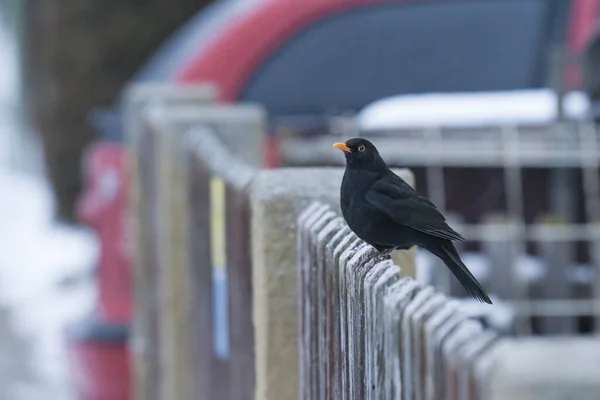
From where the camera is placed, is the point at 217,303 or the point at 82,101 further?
the point at 82,101

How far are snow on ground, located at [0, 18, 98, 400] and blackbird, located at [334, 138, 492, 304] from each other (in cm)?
647

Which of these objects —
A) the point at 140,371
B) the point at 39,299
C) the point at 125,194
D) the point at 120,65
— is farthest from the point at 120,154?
the point at 120,65

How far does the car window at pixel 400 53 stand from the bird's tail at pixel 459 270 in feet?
18.3

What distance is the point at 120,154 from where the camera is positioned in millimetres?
8586

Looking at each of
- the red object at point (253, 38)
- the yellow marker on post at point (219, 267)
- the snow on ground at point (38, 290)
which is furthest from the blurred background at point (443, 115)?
the yellow marker on post at point (219, 267)

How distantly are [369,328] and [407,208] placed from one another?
57cm

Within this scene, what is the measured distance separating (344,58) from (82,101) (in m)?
10.3

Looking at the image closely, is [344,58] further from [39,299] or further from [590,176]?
[39,299]

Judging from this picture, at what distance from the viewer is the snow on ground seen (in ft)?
33.9

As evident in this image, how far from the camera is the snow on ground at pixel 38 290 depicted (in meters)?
10.3

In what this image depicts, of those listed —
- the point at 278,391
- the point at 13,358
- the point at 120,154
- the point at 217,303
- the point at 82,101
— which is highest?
the point at 82,101

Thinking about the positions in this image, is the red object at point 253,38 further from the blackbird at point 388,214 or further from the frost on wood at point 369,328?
the blackbird at point 388,214

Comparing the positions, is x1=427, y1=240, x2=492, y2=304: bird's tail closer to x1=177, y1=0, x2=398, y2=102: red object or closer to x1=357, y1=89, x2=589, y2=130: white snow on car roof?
x1=357, y1=89, x2=589, y2=130: white snow on car roof

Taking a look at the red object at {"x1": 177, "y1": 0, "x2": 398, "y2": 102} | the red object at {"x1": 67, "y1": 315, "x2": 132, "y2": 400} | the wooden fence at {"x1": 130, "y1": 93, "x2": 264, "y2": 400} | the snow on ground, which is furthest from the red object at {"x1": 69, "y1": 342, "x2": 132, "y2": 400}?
the red object at {"x1": 177, "y1": 0, "x2": 398, "y2": 102}
